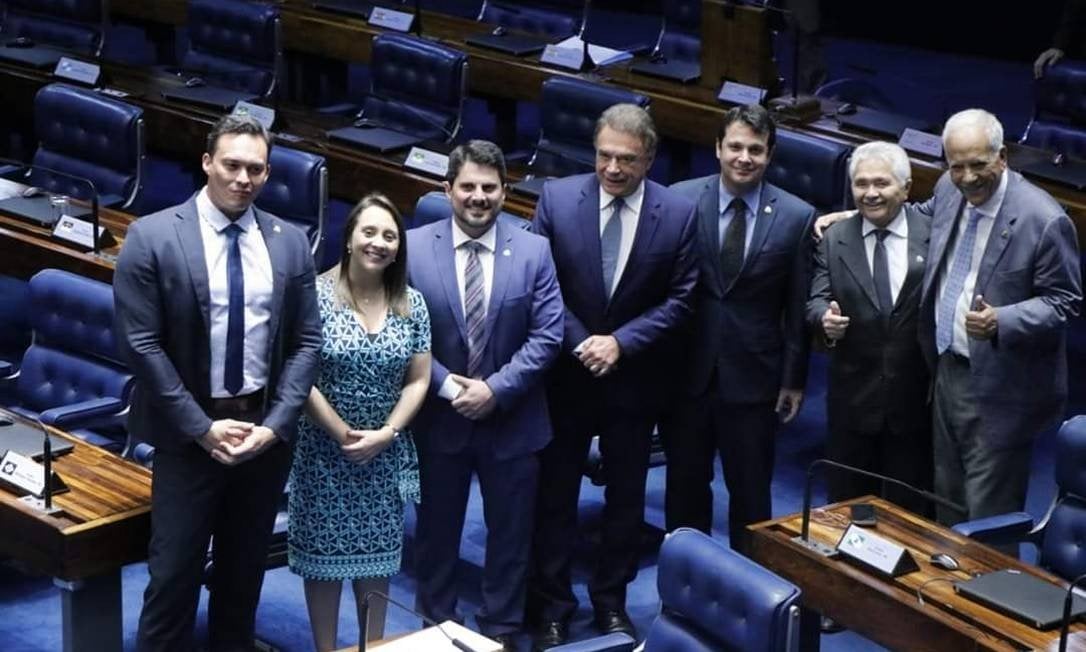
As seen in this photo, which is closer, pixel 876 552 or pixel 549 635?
pixel 876 552

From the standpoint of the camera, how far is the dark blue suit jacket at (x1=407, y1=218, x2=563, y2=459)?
16.6 ft

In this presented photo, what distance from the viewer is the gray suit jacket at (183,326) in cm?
453

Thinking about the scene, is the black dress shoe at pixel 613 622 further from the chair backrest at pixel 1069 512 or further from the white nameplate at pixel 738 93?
the white nameplate at pixel 738 93

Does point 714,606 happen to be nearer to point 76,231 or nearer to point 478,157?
point 478,157

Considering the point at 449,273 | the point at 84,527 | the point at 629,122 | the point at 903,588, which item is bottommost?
the point at 84,527

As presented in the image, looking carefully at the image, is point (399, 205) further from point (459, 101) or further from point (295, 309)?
point (295, 309)

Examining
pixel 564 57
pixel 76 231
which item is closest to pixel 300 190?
pixel 76 231

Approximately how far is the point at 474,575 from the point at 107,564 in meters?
1.40

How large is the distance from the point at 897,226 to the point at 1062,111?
2715 mm

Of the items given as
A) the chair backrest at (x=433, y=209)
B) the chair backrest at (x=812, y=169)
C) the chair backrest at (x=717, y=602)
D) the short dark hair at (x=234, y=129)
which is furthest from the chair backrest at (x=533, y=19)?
the chair backrest at (x=717, y=602)

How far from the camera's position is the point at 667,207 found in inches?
207

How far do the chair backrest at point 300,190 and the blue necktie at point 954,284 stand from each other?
8.38 ft

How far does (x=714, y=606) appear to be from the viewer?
420 centimetres

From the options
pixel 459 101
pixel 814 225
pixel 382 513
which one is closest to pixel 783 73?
pixel 459 101
